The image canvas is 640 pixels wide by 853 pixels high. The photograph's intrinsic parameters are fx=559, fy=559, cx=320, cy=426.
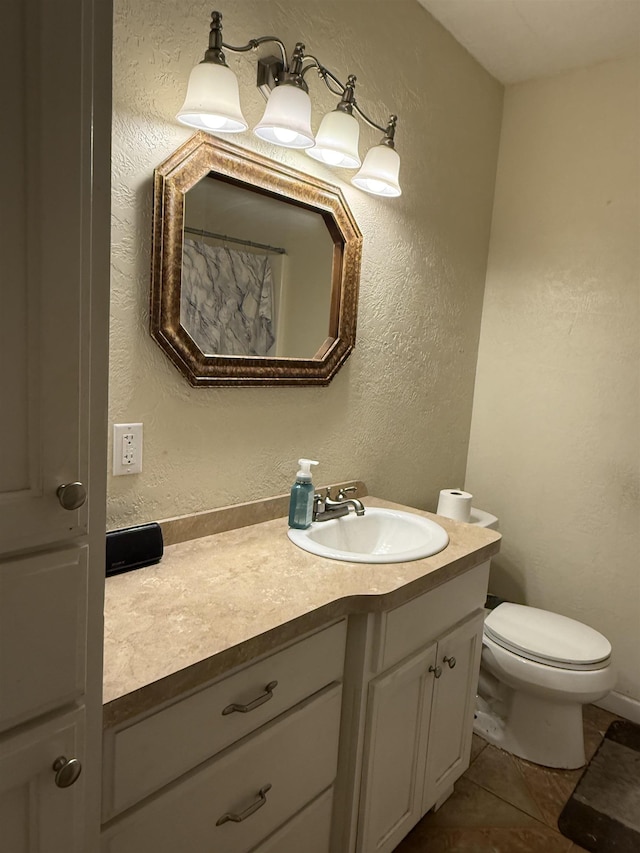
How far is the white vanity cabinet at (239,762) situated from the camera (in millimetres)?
861

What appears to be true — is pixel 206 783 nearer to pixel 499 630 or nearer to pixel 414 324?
pixel 499 630

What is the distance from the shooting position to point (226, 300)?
1.46 m

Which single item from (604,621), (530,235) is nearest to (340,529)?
(604,621)

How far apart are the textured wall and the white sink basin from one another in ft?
0.64

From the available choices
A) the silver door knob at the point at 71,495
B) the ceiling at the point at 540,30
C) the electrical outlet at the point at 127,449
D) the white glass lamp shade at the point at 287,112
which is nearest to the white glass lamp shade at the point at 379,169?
the white glass lamp shade at the point at 287,112

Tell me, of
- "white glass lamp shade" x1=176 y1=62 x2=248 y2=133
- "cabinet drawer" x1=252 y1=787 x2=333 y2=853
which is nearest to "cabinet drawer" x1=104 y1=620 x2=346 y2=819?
"cabinet drawer" x1=252 y1=787 x2=333 y2=853

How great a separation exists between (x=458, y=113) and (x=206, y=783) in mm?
2288

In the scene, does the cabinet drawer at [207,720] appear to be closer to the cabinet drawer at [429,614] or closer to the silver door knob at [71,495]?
the cabinet drawer at [429,614]

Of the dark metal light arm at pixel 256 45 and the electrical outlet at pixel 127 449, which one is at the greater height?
the dark metal light arm at pixel 256 45

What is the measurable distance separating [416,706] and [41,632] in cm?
109

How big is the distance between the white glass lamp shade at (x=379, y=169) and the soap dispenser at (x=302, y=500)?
33.6 inches

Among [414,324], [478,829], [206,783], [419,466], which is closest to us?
[206,783]

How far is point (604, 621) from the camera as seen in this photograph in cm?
229

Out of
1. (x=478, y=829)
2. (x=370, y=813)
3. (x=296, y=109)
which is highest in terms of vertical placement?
(x=296, y=109)
